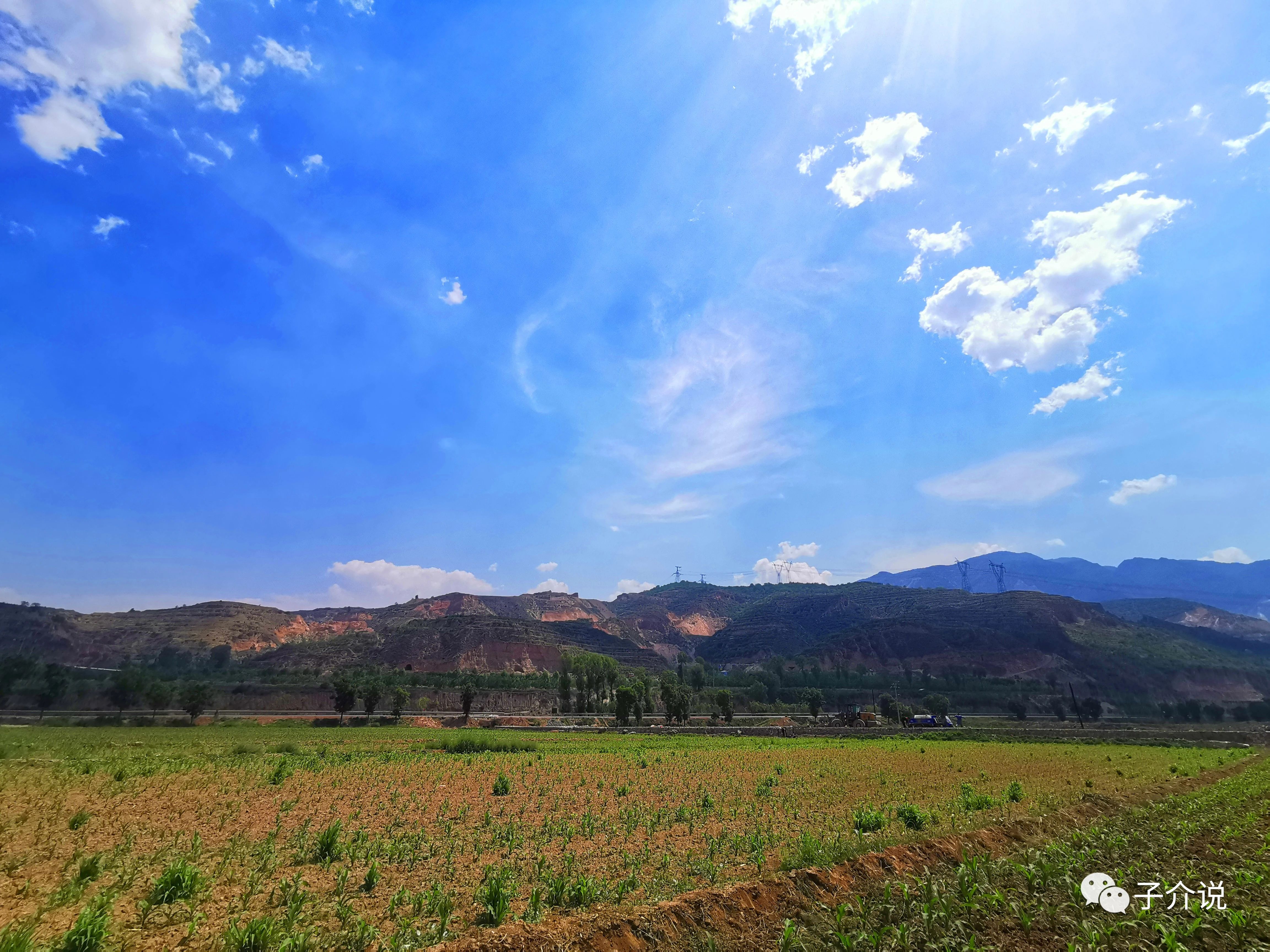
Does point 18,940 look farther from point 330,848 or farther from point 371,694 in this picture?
point 371,694

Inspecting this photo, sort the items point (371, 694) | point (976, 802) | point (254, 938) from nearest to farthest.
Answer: point (254, 938)
point (976, 802)
point (371, 694)

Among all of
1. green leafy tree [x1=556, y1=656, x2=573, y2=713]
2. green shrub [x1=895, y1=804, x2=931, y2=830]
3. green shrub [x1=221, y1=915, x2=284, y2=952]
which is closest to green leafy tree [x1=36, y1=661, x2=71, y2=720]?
green leafy tree [x1=556, y1=656, x2=573, y2=713]

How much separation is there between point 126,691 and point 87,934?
357ft

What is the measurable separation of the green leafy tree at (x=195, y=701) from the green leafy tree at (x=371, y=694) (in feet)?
68.8

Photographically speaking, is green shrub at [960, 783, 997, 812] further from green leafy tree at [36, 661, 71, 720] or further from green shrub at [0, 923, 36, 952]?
green leafy tree at [36, 661, 71, 720]

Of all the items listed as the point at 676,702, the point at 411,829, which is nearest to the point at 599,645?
the point at 676,702

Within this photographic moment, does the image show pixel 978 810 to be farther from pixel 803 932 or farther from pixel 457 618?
pixel 457 618

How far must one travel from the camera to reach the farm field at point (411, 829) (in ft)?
34.1

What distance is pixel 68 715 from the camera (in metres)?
82.0

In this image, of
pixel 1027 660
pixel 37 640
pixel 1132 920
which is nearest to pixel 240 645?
pixel 37 640

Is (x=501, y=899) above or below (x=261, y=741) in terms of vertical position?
above

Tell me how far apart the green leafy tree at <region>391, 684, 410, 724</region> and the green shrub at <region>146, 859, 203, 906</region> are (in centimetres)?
8209

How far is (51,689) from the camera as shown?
278ft

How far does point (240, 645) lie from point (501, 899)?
189m
